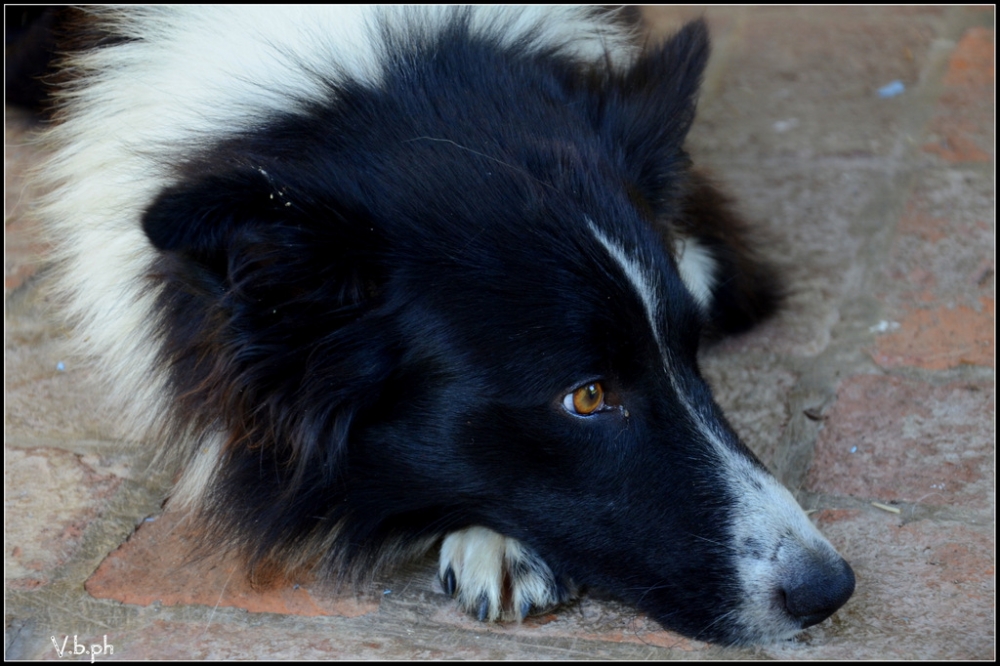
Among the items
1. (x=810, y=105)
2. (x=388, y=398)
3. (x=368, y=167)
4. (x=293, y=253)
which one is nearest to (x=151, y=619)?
(x=388, y=398)

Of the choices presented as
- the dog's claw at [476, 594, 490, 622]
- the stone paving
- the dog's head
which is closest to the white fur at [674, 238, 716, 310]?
the stone paving

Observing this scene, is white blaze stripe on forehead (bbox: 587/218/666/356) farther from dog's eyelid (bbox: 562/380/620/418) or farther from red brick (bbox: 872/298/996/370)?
red brick (bbox: 872/298/996/370)

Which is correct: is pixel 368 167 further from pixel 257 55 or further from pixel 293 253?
pixel 257 55

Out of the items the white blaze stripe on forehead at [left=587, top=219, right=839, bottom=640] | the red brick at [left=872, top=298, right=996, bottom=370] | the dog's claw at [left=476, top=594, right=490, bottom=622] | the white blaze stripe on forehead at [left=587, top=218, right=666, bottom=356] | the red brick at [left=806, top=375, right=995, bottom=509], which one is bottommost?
the red brick at [left=872, top=298, right=996, bottom=370]

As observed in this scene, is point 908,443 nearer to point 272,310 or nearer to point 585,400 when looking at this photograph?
point 585,400

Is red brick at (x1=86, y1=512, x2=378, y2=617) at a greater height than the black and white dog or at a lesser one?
lesser

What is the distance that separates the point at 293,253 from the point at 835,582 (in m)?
1.29

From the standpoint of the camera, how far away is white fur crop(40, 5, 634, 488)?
261 centimetres

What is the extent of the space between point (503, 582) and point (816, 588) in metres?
0.69

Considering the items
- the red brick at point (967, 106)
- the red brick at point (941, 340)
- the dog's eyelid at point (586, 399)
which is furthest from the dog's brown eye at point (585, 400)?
the red brick at point (967, 106)

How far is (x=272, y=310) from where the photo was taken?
222cm

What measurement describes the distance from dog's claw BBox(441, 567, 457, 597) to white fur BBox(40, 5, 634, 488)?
642 millimetres

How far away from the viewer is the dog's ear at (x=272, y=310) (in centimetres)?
213

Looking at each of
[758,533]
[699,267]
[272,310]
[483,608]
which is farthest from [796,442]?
[272,310]
